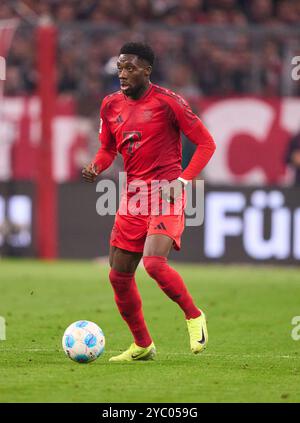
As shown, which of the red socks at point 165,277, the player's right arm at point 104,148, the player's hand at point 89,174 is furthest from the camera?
the player's right arm at point 104,148

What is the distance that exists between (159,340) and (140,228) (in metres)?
1.88

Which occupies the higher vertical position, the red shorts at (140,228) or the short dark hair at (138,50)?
the short dark hair at (138,50)

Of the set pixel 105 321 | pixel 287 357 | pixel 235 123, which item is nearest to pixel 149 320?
pixel 105 321

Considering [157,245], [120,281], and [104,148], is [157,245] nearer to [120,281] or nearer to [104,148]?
[120,281]

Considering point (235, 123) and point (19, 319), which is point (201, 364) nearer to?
point (19, 319)

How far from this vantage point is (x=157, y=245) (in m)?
8.81

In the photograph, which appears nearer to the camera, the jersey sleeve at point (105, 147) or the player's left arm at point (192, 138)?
the player's left arm at point (192, 138)

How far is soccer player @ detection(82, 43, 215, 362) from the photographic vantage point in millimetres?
8867

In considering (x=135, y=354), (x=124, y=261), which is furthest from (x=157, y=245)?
(x=135, y=354)

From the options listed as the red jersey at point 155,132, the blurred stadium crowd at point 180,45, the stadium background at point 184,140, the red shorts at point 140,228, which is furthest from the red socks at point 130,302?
the blurred stadium crowd at point 180,45

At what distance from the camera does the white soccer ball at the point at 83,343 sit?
8648mm

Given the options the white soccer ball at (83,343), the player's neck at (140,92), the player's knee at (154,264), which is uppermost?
the player's neck at (140,92)

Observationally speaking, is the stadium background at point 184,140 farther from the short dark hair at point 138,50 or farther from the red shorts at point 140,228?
the short dark hair at point 138,50

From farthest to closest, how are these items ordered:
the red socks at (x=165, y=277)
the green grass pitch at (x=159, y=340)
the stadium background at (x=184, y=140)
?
the stadium background at (x=184, y=140)
the red socks at (x=165, y=277)
the green grass pitch at (x=159, y=340)
